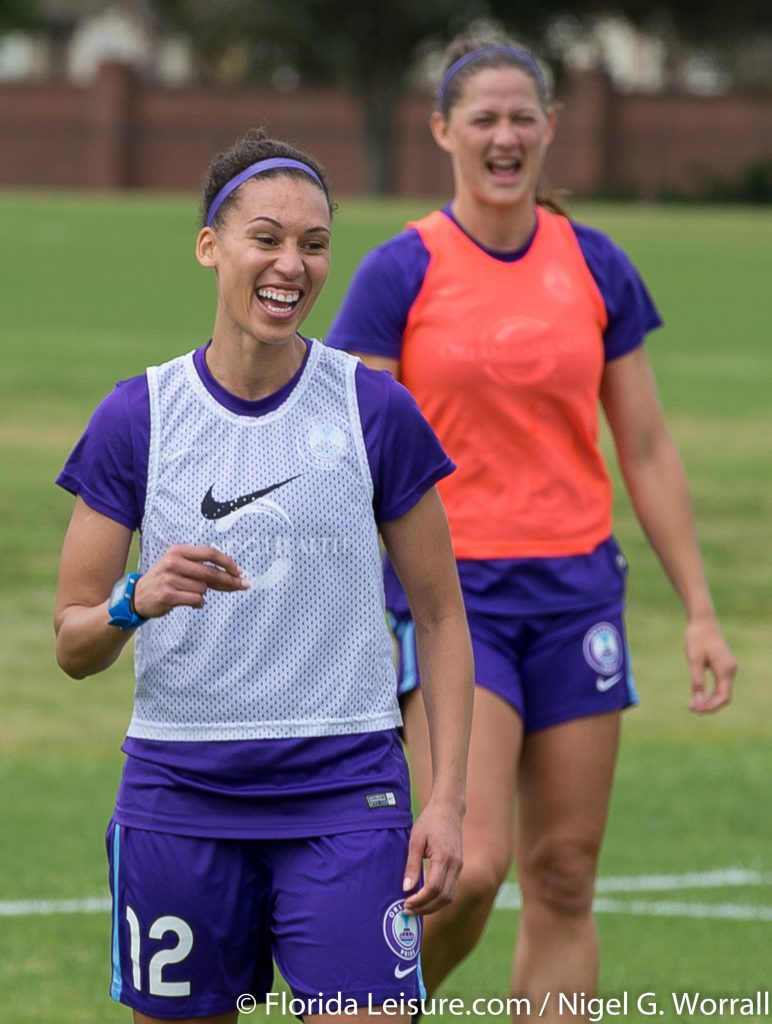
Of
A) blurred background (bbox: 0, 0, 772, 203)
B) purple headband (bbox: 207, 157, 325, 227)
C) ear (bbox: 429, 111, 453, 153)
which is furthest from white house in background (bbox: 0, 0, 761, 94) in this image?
purple headband (bbox: 207, 157, 325, 227)

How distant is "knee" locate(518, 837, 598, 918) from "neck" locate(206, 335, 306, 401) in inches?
72.5

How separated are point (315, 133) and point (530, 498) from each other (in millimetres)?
63918

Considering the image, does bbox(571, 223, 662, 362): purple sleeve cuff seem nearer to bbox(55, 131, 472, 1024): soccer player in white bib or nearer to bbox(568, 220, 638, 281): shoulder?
bbox(568, 220, 638, 281): shoulder

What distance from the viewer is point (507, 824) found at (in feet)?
17.3

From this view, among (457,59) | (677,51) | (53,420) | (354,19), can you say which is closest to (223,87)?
(354,19)

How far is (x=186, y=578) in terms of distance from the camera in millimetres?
3561

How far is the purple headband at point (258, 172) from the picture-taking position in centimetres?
402

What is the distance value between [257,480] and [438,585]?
40cm

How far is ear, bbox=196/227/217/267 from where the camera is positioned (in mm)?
4070

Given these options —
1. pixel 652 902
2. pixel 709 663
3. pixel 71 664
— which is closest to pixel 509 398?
pixel 709 663

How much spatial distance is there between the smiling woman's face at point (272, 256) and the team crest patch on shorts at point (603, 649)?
1.76 meters

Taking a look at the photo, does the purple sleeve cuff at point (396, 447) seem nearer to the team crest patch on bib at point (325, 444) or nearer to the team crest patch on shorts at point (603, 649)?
the team crest patch on bib at point (325, 444)

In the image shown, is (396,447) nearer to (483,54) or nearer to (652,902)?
(483,54)

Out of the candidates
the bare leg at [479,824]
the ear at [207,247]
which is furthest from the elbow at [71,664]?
the bare leg at [479,824]
